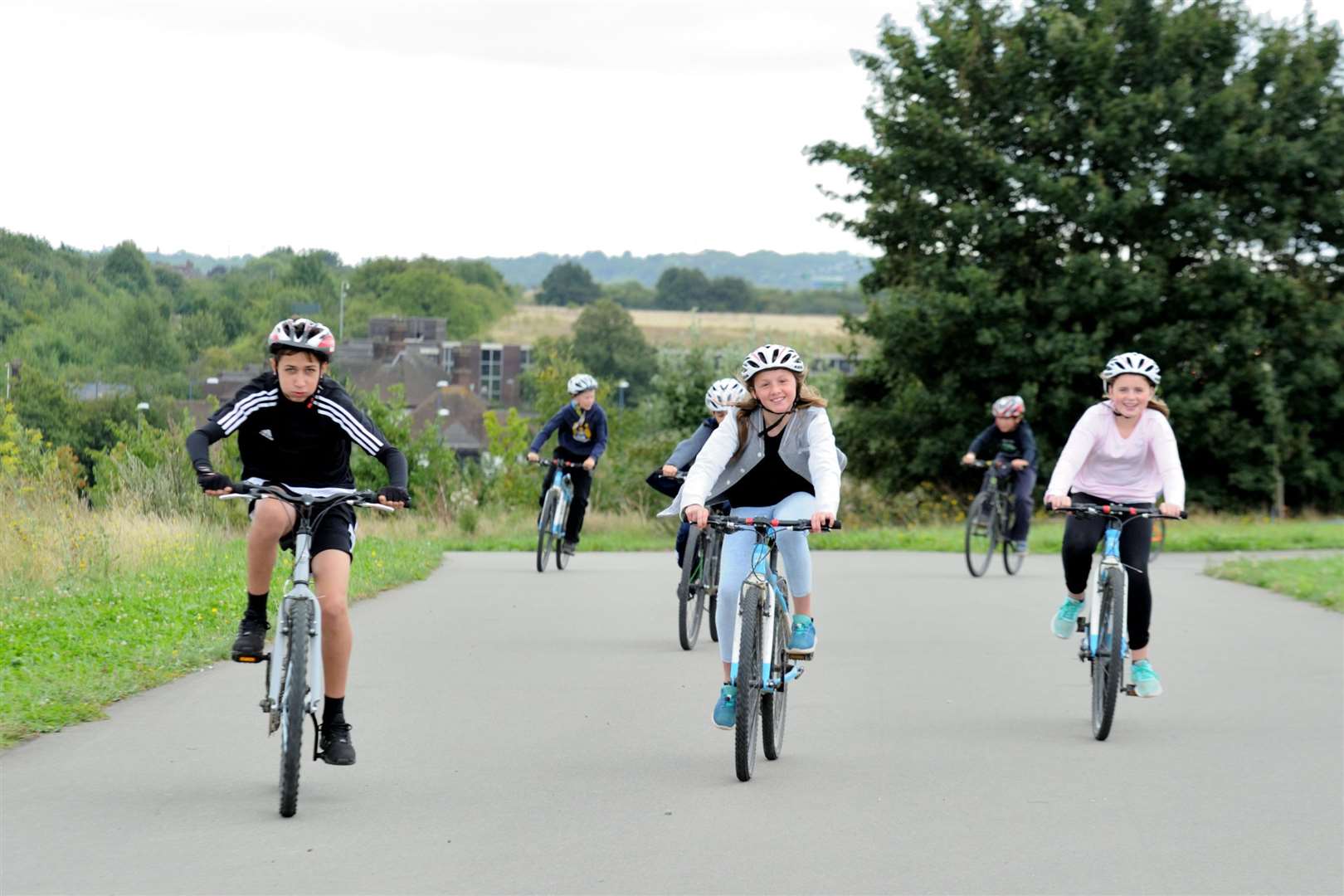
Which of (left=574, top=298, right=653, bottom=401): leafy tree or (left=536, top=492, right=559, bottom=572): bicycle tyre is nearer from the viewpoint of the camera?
(left=536, top=492, right=559, bottom=572): bicycle tyre

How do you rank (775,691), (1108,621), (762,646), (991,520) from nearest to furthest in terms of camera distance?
(762,646)
(775,691)
(1108,621)
(991,520)

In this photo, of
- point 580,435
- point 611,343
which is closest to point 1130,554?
point 580,435

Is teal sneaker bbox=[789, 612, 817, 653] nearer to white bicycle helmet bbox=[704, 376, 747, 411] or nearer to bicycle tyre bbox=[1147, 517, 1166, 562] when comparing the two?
white bicycle helmet bbox=[704, 376, 747, 411]


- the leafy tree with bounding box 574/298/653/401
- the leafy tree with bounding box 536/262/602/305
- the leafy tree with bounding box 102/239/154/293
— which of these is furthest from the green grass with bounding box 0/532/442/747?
the leafy tree with bounding box 536/262/602/305

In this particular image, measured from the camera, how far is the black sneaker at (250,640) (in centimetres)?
718

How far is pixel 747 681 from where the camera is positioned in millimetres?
7352

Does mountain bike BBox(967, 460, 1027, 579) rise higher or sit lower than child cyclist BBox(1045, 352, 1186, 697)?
lower

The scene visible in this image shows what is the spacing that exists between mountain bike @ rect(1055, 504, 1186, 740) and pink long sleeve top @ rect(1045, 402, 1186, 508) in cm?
13

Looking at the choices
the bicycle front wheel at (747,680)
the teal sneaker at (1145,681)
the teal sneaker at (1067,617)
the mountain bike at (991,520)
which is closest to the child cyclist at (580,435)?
the mountain bike at (991,520)

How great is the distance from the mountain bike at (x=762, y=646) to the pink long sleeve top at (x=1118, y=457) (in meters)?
2.10

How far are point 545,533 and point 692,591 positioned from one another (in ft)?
22.2

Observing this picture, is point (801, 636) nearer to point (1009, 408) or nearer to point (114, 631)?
point (114, 631)

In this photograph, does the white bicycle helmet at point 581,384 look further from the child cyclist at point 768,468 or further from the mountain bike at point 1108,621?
the child cyclist at point 768,468

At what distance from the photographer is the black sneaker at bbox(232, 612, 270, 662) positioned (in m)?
7.18
